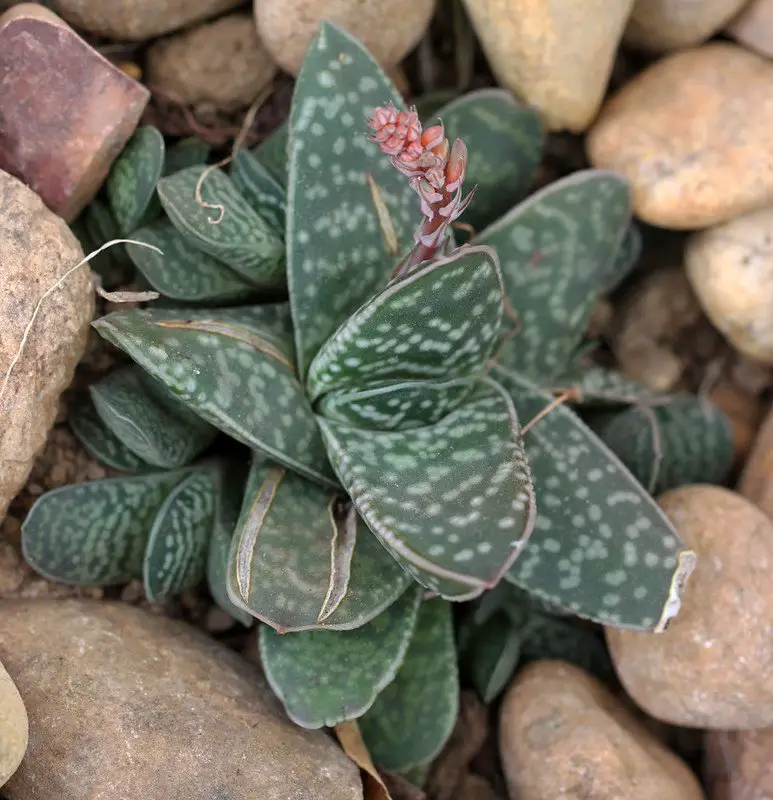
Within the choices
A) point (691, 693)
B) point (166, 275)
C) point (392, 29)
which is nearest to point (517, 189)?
point (392, 29)

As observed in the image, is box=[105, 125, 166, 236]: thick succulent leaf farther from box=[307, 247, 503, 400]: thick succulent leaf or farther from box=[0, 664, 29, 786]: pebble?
box=[0, 664, 29, 786]: pebble

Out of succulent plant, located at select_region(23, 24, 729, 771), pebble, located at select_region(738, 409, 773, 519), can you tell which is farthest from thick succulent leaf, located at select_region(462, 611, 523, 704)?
pebble, located at select_region(738, 409, 773, 519)

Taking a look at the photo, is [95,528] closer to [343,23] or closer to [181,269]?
[181,269]

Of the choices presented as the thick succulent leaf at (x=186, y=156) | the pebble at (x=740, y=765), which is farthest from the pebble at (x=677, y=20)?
the pebble at (x=740, y=765)

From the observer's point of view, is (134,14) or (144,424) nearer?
(144,424)

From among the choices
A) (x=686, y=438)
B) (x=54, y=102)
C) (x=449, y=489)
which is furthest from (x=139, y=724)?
(x=686, y=438)
